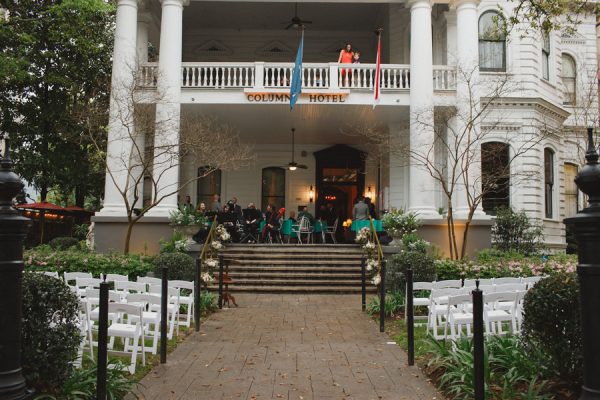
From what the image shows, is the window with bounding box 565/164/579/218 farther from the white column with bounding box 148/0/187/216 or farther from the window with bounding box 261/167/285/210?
the white column with bounding box 148/0/187/216

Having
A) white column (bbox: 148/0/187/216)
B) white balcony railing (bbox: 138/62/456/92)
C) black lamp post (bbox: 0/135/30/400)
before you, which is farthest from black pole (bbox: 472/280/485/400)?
white balcony railing (bbox: 138/62/456/92)

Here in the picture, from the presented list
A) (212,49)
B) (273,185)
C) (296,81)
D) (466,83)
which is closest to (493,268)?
(466,83)

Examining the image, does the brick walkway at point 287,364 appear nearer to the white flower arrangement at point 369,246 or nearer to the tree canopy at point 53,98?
the white flower arrangement at point 369,246

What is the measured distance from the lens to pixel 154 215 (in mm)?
17188

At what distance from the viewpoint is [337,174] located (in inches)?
971

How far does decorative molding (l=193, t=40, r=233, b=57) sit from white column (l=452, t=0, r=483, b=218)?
34.3 feet

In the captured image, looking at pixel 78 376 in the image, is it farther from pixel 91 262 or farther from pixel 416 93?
pixel 416 93

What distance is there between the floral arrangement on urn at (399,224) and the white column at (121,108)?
805cm

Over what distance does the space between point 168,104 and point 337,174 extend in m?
9.65

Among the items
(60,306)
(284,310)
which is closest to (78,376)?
(60,306)

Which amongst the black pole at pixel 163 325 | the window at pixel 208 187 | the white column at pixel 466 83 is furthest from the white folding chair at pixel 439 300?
the window at pixel 208 187

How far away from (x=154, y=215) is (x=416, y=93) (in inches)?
358

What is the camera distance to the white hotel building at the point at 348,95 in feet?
57.1

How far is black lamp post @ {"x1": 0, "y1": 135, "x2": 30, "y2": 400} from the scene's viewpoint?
304 cm
